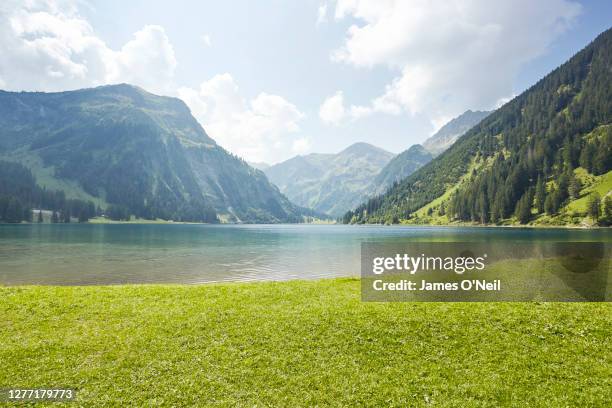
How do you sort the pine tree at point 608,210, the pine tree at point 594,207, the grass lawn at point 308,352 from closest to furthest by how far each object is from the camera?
the grass lawn at point 308,352
the pine tree at point 608,210
the pine tree at point 594,207

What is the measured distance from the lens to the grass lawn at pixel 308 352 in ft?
44.3

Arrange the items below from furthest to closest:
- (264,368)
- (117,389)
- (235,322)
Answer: (235,322) → (264,368) → (117,389)

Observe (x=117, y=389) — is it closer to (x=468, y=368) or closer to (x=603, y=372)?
(x=468, y=368)

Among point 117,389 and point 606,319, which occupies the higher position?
point 606,319

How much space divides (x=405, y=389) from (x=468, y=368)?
334 centimetres

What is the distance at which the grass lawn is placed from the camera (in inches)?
532

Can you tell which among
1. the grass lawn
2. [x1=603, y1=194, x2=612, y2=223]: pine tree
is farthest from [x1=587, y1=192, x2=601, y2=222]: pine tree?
the grass lawn

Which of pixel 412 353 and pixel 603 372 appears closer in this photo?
pixel 603 372

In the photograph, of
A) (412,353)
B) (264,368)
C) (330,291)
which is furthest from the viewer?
(330,291)

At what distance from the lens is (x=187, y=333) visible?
17.7 meters

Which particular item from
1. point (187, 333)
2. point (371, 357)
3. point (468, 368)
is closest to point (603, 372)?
point (468, 368)

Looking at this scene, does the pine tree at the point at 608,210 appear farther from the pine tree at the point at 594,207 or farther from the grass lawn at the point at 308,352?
the grass lawn at the point at 308,352

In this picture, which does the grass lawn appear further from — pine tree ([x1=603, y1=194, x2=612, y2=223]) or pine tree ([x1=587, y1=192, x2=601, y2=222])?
pine tree ([x1=587, y1=192, x2=601, y2=222])

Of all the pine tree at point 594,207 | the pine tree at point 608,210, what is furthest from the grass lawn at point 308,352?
the pine tree at point 594,207
